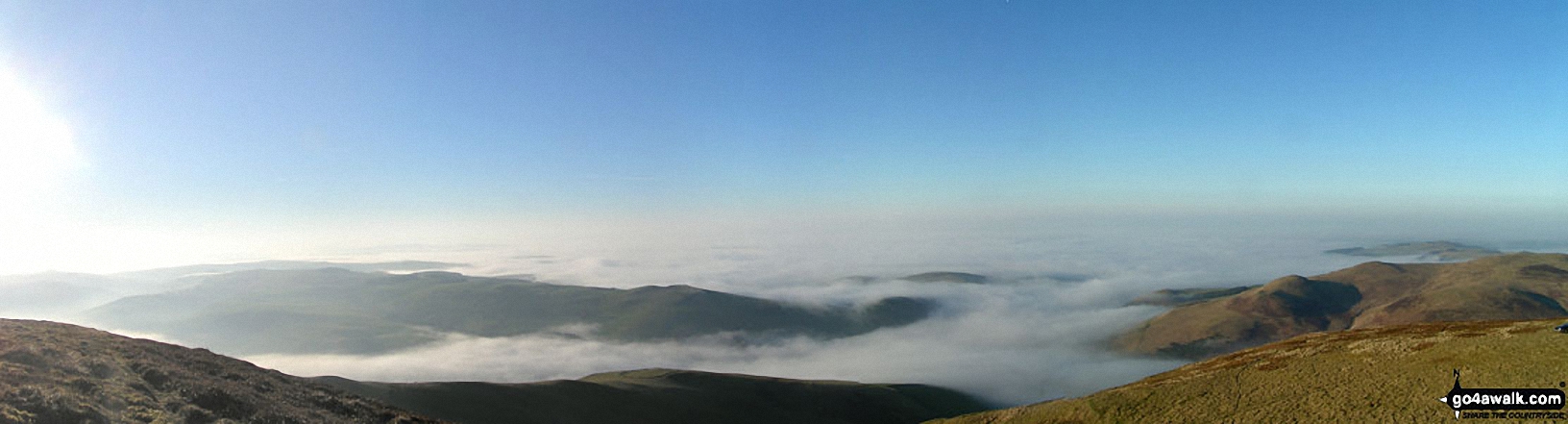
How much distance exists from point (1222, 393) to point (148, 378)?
232ft

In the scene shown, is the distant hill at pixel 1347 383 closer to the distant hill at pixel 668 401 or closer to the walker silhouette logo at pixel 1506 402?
the walker silhouette logo at pixel 1506 402

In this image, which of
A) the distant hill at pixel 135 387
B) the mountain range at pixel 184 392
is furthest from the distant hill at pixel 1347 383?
the mountain range at pixel 184 392

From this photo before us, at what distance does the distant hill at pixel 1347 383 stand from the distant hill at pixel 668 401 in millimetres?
79360

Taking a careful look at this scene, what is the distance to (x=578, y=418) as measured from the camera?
105 meters

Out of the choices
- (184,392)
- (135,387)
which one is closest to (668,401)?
(184,392)

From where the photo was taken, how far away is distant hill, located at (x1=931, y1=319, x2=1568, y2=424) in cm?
3478

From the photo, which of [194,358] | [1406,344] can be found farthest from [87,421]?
[1406,344]

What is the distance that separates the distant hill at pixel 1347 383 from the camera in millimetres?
34781

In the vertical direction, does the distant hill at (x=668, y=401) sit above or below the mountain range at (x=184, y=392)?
below

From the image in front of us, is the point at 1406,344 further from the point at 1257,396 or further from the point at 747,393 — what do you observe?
the point at 747,393

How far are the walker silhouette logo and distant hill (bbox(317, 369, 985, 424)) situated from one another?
103 meters

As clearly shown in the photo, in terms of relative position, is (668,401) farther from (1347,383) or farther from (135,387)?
(1347,383)

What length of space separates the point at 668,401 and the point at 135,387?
97956 mm

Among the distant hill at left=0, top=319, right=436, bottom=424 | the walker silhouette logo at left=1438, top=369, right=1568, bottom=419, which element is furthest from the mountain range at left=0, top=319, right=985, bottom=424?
the walker silhouette logo at left=1438, top=369, right=1568, bottom=419
